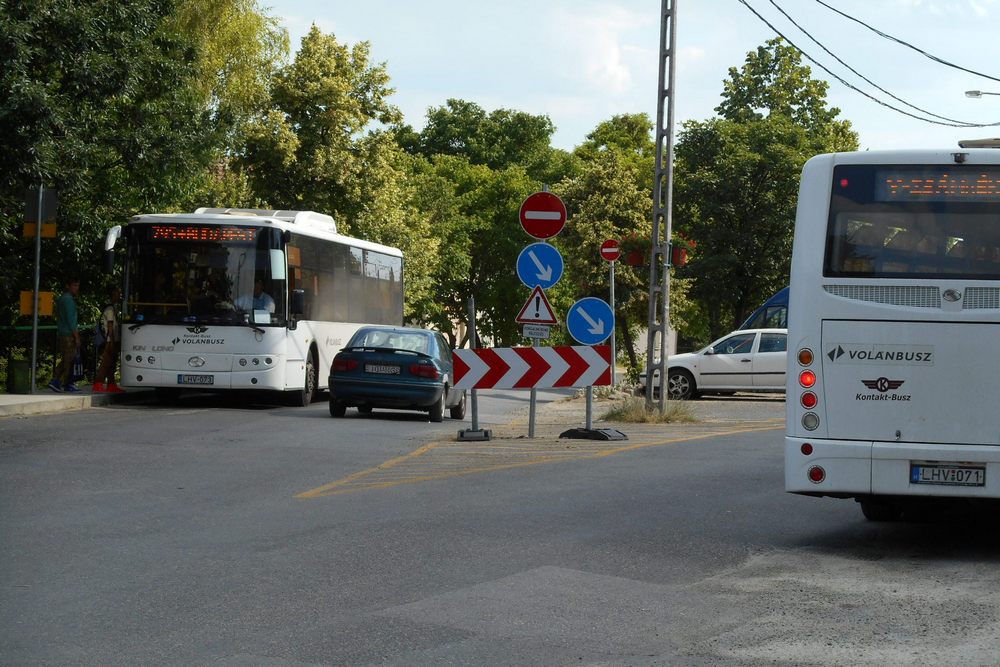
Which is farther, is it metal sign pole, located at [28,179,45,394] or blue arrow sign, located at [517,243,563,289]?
metal sign pole, located at [28,179,45,394]

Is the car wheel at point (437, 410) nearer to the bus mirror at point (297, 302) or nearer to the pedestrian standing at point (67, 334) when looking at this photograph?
the bus mirror at point (297, 302)

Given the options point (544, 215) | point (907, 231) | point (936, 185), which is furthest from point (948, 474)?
point (544, 215)

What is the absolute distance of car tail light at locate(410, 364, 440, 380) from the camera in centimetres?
2230

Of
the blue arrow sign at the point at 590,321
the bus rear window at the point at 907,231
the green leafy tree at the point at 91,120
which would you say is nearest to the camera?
the bus rear window at the point at 907,231

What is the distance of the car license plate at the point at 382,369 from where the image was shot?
22.2 m

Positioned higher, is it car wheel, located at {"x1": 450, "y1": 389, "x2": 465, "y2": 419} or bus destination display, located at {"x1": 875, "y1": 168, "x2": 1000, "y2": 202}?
bus destination display, located at {"x1": 875, "y1": 168, "x2": 1000, "y2": 202}

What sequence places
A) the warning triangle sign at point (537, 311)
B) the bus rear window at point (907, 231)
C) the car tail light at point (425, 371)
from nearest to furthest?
the bus rear window at point (907, 231)
the warning triangle sign at point (537, 311)
the car tail light at point (425, 371)

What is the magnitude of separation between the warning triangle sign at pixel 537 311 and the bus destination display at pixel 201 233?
284 inches

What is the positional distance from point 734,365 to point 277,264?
11.9m

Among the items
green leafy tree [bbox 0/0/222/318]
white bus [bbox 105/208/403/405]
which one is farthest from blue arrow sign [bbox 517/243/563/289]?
green leafy tree [bbox 0/0/222/318]

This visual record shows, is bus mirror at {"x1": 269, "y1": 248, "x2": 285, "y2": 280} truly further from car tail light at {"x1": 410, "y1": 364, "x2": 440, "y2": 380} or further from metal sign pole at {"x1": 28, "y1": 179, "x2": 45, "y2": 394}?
metal sign pole at {"x1": 28, "y1": 179, "x2": 45, "y2": 394}

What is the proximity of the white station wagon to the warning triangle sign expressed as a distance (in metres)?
13.4

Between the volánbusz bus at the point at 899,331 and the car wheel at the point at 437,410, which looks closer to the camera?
the volánbusz bus at the point at 899,331

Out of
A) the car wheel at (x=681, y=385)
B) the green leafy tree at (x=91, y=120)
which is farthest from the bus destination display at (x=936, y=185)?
the car wheel at (x=681, y=385)
